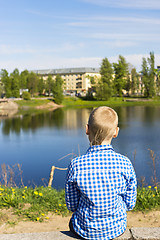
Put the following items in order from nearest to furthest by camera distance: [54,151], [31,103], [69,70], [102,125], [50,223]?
1. [102,125]
2. [50,223]
3. [54,151]
4. [31,103]
5. [69,70]

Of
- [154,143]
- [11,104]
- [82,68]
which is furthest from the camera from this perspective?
[82,68]

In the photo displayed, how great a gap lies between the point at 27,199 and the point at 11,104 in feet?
206

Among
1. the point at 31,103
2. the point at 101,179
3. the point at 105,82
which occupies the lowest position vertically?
the point at 31,103

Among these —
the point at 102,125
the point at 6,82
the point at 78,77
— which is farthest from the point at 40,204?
the point at 78,77

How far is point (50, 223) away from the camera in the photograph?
445 centimetres

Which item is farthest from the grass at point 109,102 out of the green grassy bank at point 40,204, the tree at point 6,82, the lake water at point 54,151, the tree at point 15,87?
the green grassy bank at point 40,204

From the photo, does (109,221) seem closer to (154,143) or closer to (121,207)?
(121,207)

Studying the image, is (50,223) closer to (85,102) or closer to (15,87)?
(85,102)

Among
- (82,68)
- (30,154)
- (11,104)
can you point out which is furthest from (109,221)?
(82,68)

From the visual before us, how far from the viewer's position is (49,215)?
187 inches

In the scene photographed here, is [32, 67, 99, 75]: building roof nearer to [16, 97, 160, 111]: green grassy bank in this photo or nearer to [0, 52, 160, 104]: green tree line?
[0, 52, 160, 104]: green tree line

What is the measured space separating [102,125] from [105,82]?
76799mm

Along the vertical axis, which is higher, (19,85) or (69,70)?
(69,70)

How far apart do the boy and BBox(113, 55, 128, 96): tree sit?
77178 mm
